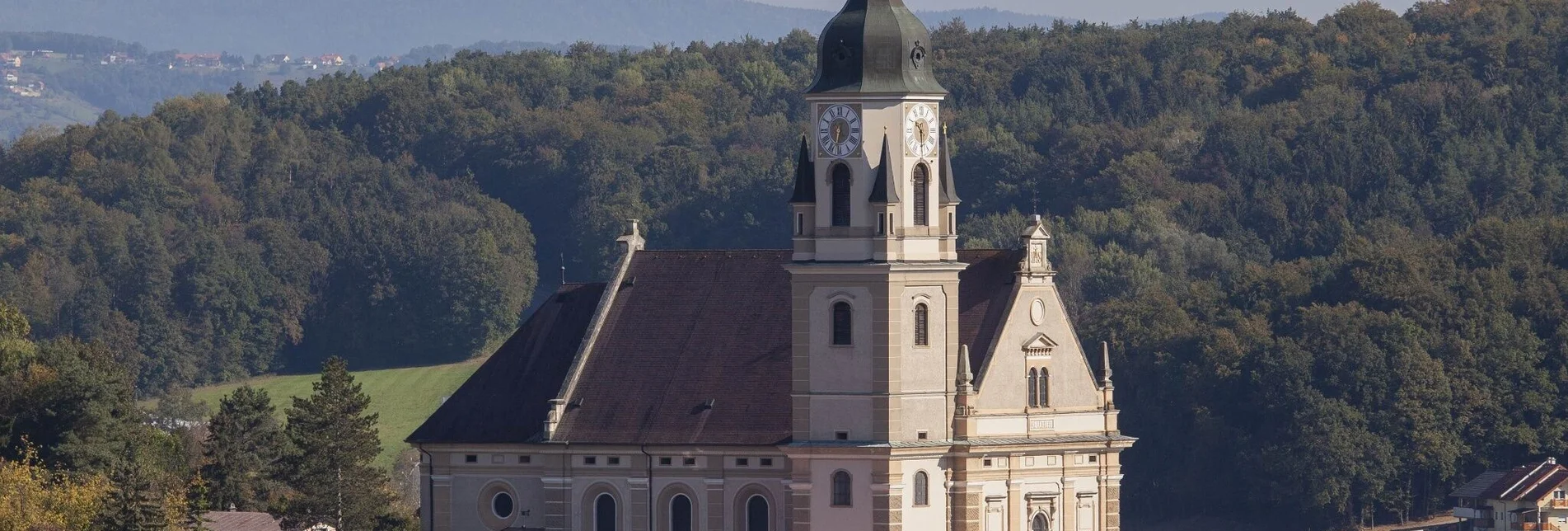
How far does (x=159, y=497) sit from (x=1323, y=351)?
63040 millimetres

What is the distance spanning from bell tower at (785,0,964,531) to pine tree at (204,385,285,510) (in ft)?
91.6

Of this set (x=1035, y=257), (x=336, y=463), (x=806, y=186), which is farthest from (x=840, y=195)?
(x=336, y=463)

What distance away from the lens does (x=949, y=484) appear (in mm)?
85062

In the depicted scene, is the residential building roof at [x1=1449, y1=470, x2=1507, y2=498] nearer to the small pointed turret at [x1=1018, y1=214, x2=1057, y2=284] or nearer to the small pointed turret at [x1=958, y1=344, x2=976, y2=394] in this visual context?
the small pointed turret at [x1=1018, y1=214, x2=1057, y2=284]

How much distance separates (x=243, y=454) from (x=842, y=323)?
30.7m

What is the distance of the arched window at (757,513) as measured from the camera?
285 feet

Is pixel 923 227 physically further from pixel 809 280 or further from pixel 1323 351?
pixel 1323 351

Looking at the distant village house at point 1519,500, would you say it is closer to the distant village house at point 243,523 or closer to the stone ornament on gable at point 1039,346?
the stone ornament on gable at point 1039,346

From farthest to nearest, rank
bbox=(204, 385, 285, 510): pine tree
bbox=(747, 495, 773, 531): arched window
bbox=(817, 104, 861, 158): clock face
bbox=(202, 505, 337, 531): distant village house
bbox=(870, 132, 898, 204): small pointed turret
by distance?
bbox=(204, 385, 285, 510): pine tree < bbox=(202, 505, 337, 531): distant village house < bbox=(747, 495, 773, 531): arched window < bbox=(817, 104, 861, 158): clock face < bbox=(870, 132, 898, 204): small pointed turret

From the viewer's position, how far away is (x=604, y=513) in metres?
88.6

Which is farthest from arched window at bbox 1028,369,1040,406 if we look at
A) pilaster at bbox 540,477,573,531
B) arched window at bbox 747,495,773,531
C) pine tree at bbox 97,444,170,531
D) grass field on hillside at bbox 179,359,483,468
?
grass field on hillside at bbox 179,359,483,468

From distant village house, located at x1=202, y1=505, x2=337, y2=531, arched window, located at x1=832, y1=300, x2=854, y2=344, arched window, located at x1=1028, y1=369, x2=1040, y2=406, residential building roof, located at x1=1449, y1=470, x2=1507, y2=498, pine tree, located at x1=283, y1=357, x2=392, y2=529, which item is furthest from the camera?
residential building roof, located at x1=1449, y1=470, x2=1507, y2=498

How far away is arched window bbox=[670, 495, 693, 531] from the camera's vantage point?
87.6 meters

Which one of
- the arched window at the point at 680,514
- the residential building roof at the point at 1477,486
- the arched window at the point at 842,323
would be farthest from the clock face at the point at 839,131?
the residential building roof at the point at 1477,486
